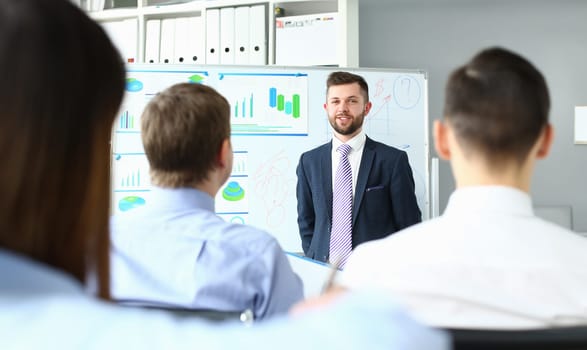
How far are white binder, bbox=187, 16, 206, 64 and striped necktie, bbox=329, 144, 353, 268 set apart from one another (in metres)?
1.22

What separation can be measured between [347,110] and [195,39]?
122cm

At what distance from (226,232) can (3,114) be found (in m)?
0.92

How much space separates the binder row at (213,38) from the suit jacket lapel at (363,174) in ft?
3.20

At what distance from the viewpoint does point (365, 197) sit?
3383mm

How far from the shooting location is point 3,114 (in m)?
0.39

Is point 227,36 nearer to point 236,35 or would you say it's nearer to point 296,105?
point 236,35

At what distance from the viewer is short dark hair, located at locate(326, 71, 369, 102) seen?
3568 millimetres

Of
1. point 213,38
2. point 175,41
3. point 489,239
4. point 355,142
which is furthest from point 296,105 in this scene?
point 489,239

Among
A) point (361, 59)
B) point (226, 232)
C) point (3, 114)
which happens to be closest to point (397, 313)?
point (3, 114)

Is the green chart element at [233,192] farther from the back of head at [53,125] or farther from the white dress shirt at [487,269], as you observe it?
the back of head at [53,125]

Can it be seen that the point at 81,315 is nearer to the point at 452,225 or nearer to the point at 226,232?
the point at 452,225

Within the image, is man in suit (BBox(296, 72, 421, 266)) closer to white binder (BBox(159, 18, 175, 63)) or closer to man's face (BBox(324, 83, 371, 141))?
man's face (BBox(324, 83, 371, 141))

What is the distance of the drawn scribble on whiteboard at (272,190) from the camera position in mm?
3598

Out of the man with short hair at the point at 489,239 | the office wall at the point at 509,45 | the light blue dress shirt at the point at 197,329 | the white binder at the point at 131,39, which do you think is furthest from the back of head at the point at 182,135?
the office wall at the point at 509,45
